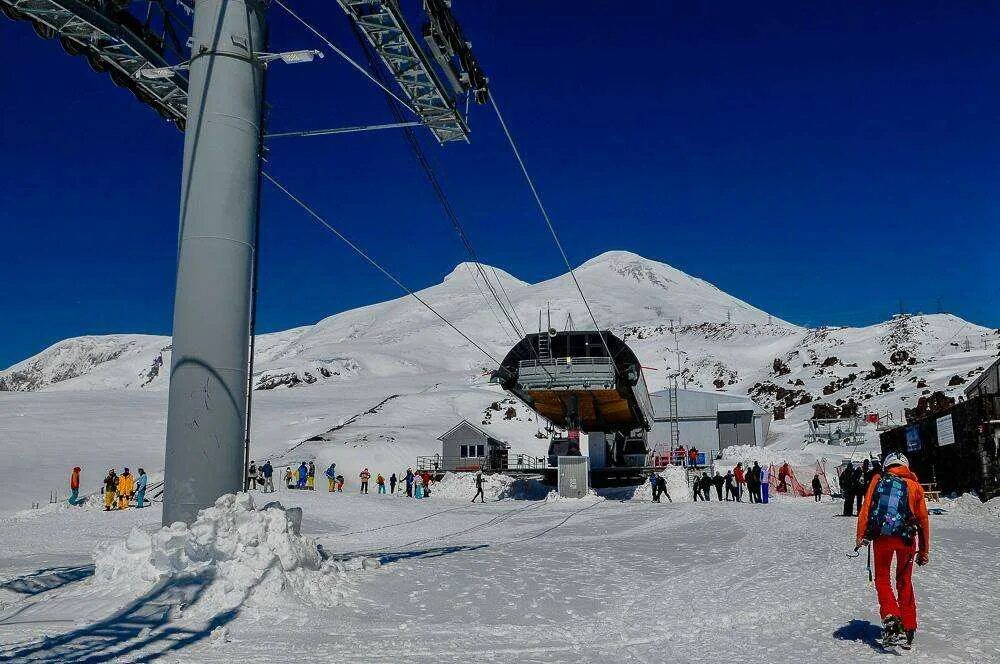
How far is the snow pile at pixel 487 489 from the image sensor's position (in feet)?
112

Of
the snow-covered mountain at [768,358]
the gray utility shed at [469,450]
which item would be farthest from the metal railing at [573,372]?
the snow-covered mountain at [768,358]

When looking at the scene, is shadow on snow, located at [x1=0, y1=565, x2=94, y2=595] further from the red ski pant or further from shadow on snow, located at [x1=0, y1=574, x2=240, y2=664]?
the red ski pant

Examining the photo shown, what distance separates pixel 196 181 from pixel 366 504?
17332 mm

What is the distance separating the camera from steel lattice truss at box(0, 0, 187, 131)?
952 cm

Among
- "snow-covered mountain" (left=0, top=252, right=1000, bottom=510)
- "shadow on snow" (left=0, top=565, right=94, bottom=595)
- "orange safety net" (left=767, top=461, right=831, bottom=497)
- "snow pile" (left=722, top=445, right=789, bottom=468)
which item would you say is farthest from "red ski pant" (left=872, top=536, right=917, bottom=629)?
"snow pile" (left=722, top=445, right=789, bottom=468)

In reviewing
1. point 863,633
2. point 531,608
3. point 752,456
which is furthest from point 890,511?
point 752,456

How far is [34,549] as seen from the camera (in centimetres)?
1172

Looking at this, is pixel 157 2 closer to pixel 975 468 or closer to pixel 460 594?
pixel 460 594

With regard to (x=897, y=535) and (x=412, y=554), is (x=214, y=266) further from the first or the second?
(x=897, y=535)

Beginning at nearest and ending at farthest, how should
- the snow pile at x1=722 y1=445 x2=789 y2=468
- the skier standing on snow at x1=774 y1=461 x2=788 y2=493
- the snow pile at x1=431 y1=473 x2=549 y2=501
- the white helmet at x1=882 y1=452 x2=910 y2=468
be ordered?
the white helmet at x1=882 y1=452 x2=910 y2=468 → the skier standing on snow at x1=774 y1=461 x2=788 y2=493 → the snow pile at x1=431 y1=473 x2=549 y2=501 → the snow pile at x1=722 y1=445 x2=789 y2=468

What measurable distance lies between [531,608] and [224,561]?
300 centimetres

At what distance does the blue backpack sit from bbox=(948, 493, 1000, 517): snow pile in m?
15.7

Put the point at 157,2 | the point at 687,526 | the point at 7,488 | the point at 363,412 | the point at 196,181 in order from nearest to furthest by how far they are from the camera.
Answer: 1. the point at 196,181
2. the point at 157,2
3. the point at 687,526
4. the point at 7,488
5. the point at 363,412

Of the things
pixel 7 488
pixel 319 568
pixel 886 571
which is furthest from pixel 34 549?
pixel 7 488
